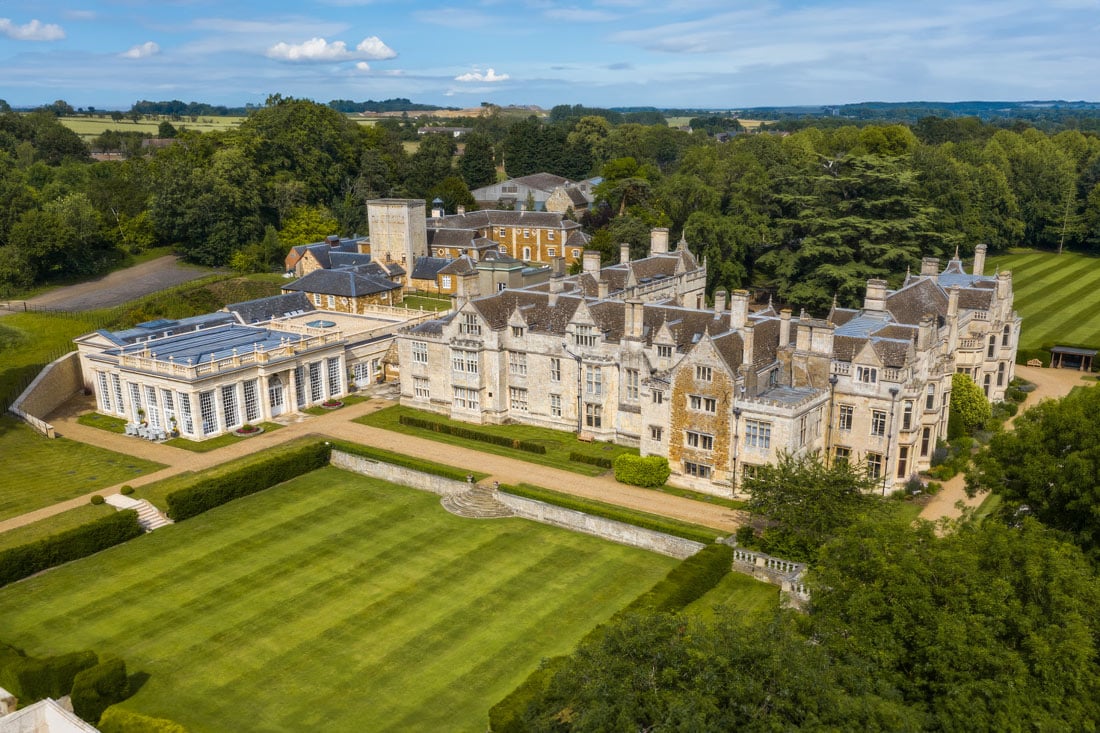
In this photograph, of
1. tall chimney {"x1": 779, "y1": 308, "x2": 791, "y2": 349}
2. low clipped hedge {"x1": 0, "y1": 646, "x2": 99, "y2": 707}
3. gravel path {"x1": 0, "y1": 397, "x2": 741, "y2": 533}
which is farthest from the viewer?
tall chimney {"x1": 779, "y1": 308, "x2": 791, "y2": 349}

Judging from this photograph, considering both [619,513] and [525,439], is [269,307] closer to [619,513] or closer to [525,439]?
[525,439]

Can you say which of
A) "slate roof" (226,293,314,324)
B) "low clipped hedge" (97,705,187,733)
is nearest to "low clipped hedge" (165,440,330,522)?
"low clipped hedge" (97,705,187,733)

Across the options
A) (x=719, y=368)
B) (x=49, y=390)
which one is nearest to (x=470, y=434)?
(x=719, y=368)

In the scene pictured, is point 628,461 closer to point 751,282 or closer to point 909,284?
point 909,284

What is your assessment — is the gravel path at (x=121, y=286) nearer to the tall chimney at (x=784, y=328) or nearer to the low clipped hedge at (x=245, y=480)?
the low clipped hedge at (x=245, y=480)

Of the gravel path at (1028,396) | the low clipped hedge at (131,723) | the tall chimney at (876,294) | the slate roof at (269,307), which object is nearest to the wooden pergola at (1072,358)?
the gravel path at (1028,396)

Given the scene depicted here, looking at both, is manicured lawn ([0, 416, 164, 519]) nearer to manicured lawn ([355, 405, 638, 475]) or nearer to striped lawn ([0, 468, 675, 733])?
striped lawn ([0, 468, 675, 733])
